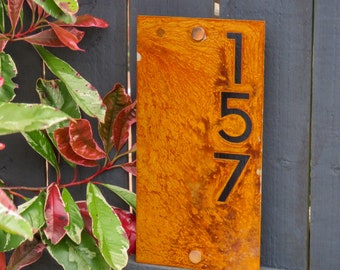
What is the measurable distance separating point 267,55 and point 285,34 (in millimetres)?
54

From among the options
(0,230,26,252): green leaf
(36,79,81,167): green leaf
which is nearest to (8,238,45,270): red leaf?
(0,230,26,252): green leaf

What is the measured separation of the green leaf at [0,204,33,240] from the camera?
1.08m

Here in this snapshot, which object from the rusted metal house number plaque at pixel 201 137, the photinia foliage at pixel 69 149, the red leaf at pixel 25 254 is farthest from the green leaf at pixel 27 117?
the red leaf at pixel 25 254

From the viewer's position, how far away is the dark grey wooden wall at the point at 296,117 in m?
1.37

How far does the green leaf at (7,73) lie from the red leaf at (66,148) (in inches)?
5.3

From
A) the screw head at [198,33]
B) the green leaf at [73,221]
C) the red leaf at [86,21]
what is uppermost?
the red leaf at [86,21]

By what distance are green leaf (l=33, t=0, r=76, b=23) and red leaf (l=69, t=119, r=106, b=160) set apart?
8.1 inches

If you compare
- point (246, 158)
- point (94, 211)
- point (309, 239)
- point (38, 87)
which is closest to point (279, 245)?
point (309, 239)

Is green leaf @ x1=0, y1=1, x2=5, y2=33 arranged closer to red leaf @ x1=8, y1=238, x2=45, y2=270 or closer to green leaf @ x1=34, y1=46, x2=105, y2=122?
green leaf @ x1=34, y1=46, x2=105, y2=122

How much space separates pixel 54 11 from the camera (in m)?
1.42

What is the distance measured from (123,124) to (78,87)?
126mm

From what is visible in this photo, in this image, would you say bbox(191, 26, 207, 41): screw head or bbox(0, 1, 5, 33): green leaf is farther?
bbox(0, 1, 5, 33): green leaf

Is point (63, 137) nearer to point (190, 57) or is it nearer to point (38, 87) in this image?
point (38, 87)

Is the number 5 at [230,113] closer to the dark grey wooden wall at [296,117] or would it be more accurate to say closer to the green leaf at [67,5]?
the dark grey wooden wall at [296,117]
